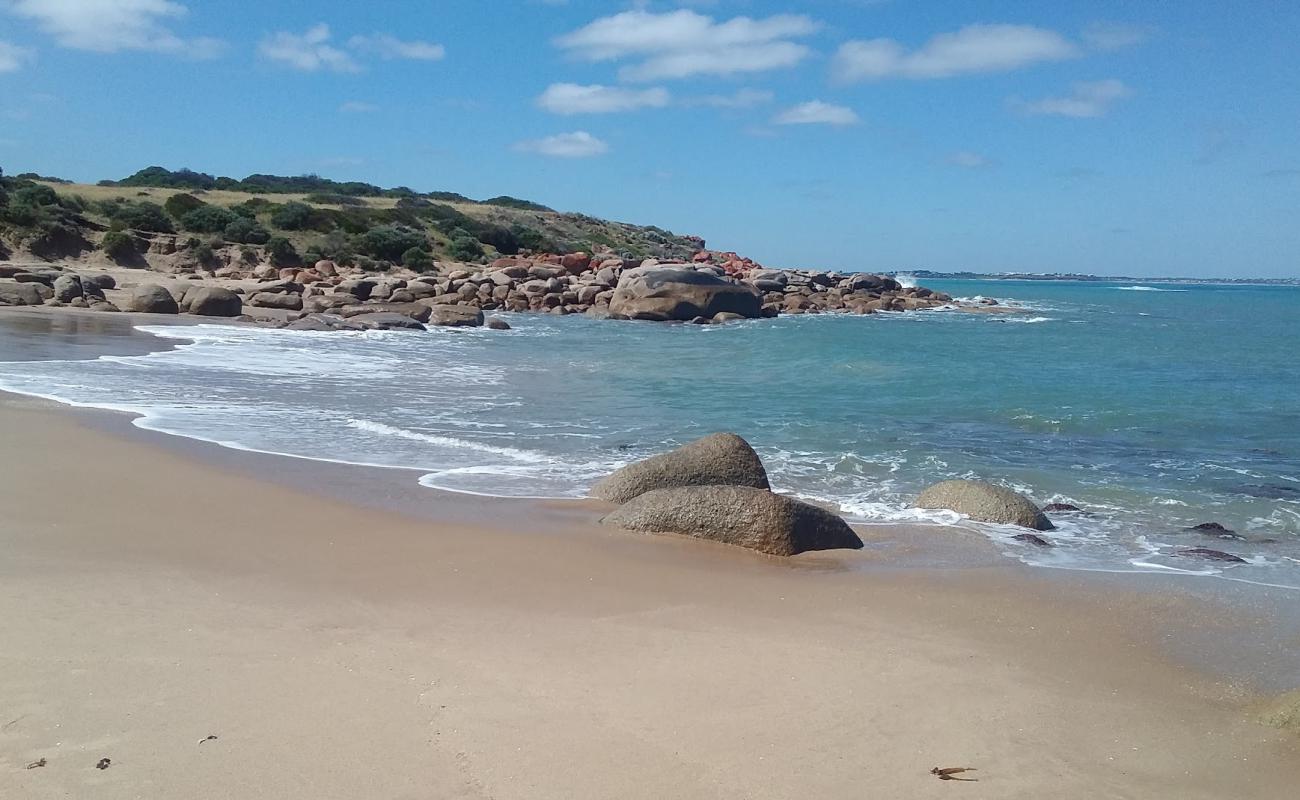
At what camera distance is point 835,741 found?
433 cm

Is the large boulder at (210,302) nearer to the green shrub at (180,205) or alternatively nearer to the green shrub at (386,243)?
the green shrub at (386,243)

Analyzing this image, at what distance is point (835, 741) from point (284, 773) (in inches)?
88.0

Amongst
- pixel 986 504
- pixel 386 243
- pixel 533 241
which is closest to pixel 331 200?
pixel 533 241

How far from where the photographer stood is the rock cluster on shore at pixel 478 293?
28.2 m

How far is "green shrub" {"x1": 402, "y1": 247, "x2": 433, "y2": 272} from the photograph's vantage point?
4691 centimetres

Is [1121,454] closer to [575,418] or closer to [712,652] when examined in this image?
[575,418]

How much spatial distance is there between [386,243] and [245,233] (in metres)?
6.29

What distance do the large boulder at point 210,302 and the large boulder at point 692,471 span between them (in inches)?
882

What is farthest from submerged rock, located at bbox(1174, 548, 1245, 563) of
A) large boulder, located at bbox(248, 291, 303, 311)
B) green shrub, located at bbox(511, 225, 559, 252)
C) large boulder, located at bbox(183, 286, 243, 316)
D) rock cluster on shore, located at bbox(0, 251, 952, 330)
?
green shrub, located at bbox(511, 225, 559, 252)

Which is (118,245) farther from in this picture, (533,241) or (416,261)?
(533,241)

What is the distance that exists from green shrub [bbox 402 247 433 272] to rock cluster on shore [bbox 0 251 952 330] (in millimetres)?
673

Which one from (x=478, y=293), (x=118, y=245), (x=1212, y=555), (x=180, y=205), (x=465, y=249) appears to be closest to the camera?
(x=1212, y=555)

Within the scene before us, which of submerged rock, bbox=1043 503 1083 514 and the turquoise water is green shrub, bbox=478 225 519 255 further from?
submerged rock, bbox=1043 503 1083 514

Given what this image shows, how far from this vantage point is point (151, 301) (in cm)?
2777
